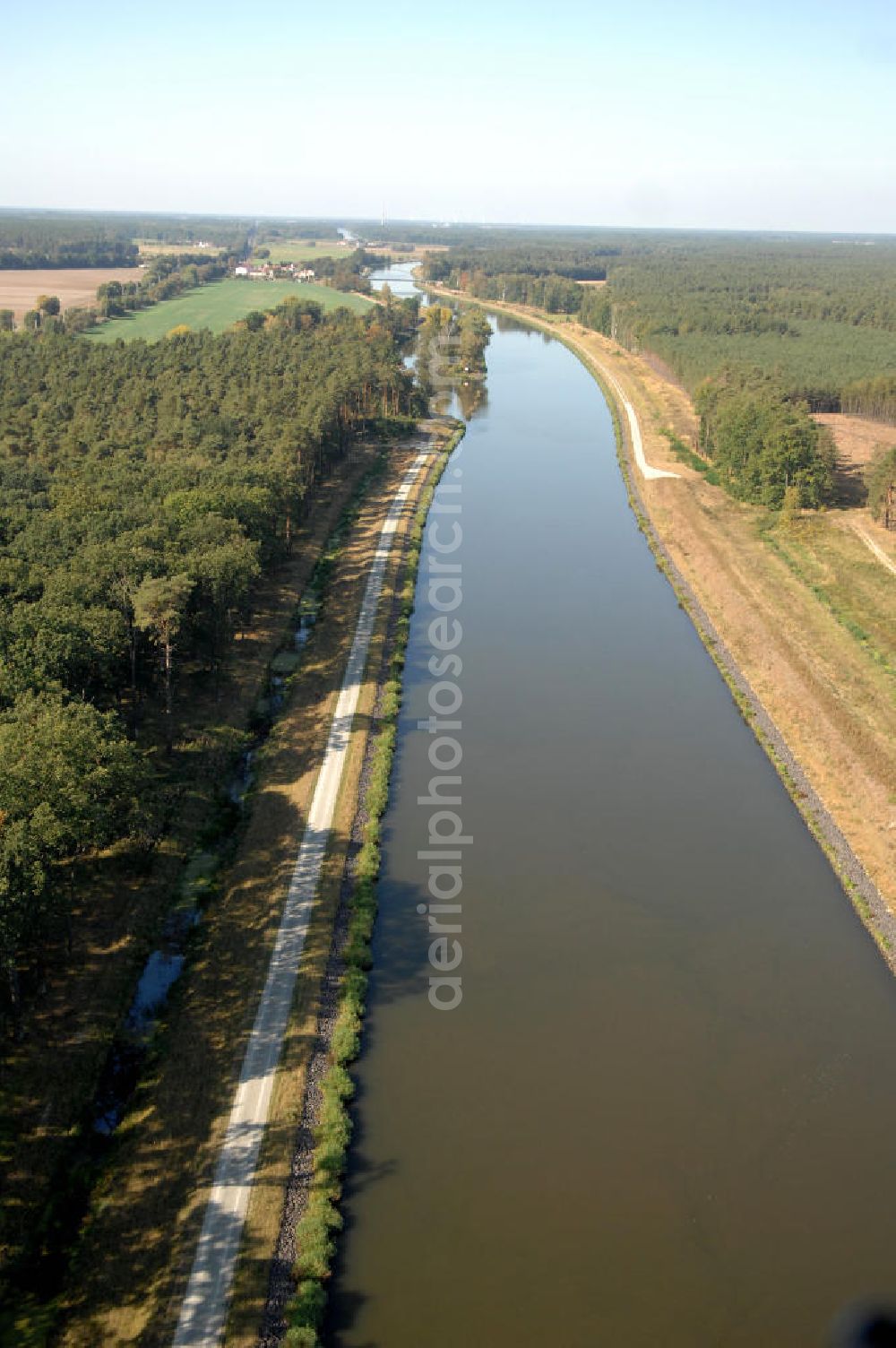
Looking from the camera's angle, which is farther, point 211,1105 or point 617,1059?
point 617,1059

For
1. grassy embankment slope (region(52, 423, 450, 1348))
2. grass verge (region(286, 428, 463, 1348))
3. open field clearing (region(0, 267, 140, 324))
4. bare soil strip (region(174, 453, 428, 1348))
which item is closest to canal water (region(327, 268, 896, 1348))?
grass verge (region(286, 428, 463, 1348))

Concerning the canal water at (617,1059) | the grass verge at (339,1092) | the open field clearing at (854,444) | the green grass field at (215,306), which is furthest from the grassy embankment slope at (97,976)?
the green grass field at (215,306)

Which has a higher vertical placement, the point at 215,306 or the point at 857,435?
the point at 215,306

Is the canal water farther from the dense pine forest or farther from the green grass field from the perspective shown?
the green grass field

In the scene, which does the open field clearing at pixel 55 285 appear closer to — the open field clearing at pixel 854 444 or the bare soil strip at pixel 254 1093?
the open field clearing at pixel 854 444

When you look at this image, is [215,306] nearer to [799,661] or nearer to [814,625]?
[814,625]

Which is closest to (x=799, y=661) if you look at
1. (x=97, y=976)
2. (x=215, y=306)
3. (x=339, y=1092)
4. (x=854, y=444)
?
(x=339, y=1092)
